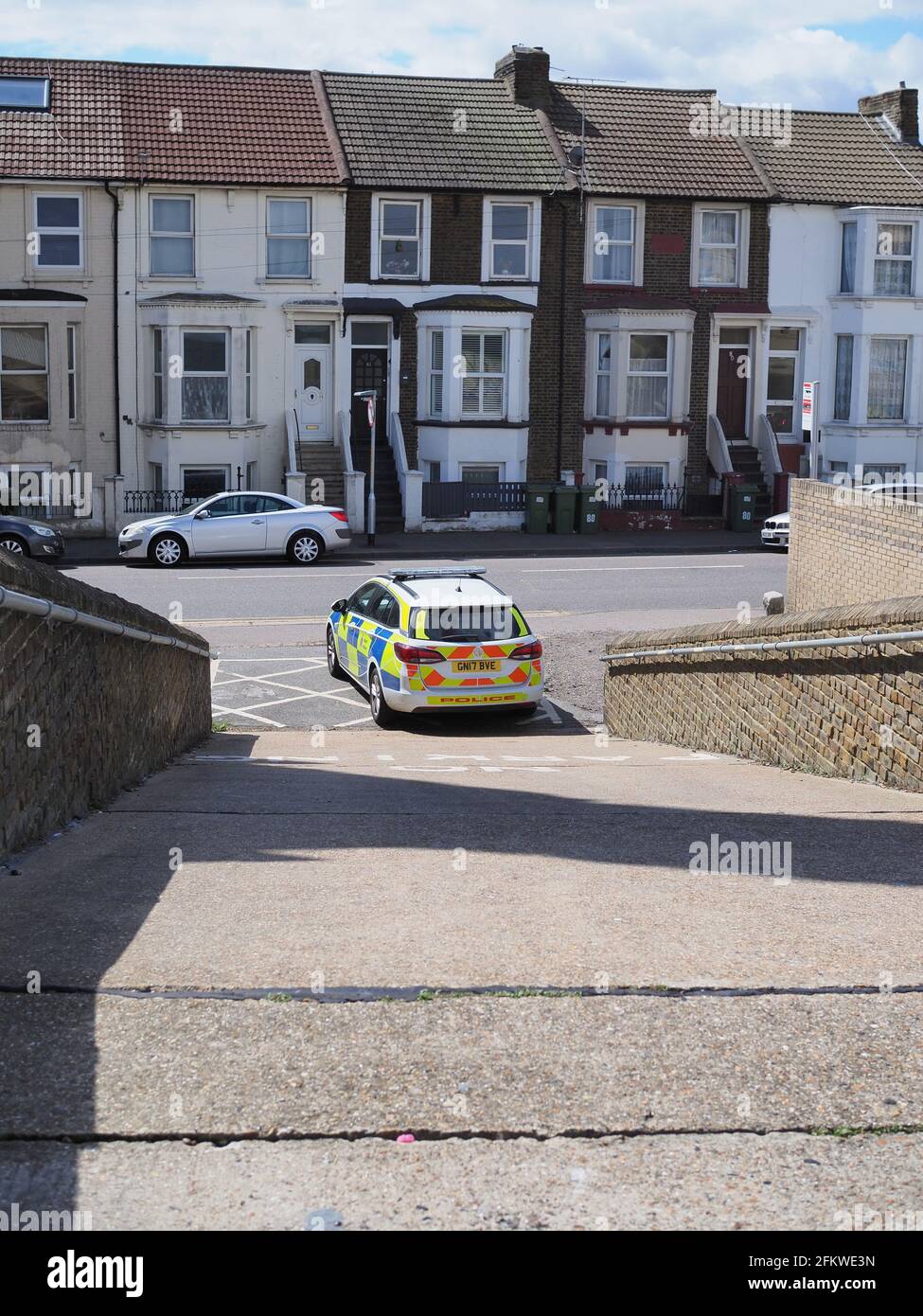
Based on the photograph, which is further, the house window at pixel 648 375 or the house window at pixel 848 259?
the house window at pixel 848 259

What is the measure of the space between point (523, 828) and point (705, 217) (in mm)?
30609

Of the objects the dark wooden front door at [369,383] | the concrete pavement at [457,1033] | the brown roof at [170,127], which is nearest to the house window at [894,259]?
the dark wooden front door at [369,383]

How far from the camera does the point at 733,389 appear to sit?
37562 millimetres

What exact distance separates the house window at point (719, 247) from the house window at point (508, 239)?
427cm

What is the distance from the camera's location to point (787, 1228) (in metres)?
3.96

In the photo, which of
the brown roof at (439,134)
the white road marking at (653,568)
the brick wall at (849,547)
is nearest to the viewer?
the brick wall at (849,547)

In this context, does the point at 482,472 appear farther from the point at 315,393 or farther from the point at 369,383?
the point at 315,393

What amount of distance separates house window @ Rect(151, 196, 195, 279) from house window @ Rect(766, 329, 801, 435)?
544 inches

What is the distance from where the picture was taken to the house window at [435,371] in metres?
35.0

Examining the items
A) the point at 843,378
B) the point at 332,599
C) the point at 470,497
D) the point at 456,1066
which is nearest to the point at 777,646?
the point at 456,1066

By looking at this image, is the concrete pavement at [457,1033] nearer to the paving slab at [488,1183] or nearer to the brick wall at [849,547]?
the paving slab at [488,1183]

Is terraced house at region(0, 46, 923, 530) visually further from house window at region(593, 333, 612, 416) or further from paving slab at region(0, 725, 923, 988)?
paving slab at region(0, 725, 923, 988)

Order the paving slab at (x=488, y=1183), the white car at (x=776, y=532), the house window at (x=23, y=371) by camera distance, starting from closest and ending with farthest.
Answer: the paving slab at (x=488, y=1183) → the white car at (x=776, y=532) → the house window at (x=23, y=371)

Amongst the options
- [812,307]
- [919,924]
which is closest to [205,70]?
[812,307]
